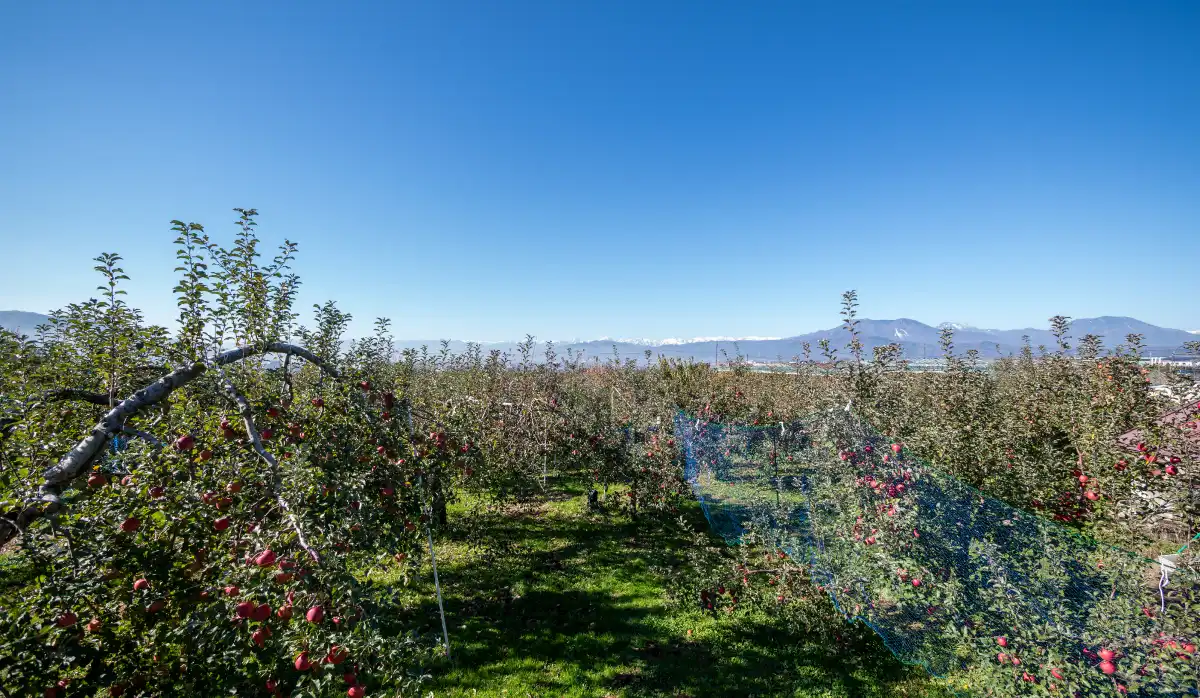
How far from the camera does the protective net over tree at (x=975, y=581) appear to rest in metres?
2.94

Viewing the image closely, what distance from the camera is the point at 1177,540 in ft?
18.0

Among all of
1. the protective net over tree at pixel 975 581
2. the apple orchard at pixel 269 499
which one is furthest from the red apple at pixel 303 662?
the protective net over tree at pixel 975 581

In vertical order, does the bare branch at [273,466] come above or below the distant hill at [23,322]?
below

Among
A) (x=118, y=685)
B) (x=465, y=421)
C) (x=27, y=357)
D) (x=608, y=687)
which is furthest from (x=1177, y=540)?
(x=27, y=357)

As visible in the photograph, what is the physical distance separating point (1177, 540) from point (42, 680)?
1038cm

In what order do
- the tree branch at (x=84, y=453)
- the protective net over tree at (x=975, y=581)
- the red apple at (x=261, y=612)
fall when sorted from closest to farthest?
1. the tree branch at (x=84, y=453)
2. the red apple at (x=261, y=612)
3. the protective net over tree at (x=975, y=581)

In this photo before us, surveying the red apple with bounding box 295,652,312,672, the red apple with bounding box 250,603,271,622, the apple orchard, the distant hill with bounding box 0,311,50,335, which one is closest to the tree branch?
the apple orchard

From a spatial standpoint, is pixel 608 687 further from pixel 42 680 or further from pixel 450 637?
pixel 42 680

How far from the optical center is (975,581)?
3.83m

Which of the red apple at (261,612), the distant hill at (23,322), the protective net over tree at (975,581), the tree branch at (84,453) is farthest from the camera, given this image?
the distant hill at (23,322)

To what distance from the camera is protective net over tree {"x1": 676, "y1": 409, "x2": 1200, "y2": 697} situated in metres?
2.94

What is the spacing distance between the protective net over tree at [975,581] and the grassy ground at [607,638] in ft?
2.71

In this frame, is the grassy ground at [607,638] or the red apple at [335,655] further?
the grassy ground at [607,638]

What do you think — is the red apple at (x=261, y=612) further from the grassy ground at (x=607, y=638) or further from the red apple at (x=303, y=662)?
the grassy ground at (x=607, y=638)
